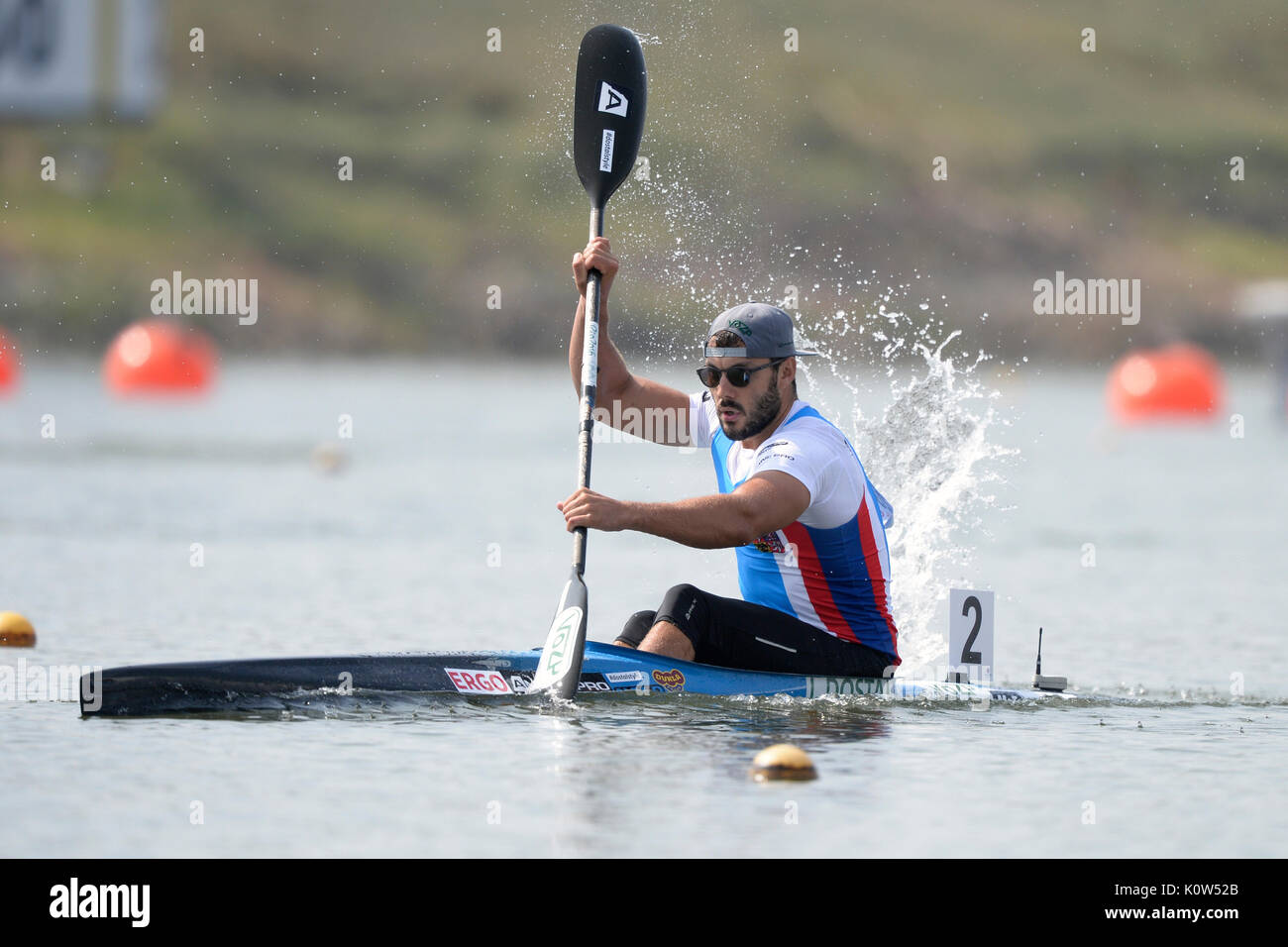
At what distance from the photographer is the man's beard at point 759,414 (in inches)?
333

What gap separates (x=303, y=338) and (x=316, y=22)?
59.1 m

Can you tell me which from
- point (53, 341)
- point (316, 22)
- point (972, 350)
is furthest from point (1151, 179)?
point (53, 341)

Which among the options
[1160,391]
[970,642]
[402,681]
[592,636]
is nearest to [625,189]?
[1160,391]

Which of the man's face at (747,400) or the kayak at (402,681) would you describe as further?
the man's face at (747,400)

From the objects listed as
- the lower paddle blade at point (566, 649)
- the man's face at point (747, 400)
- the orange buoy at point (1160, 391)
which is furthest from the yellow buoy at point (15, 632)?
the orange buoy at point (1160, 391)

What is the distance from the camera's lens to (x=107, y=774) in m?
7.14

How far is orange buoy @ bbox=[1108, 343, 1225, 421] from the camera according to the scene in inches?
1368

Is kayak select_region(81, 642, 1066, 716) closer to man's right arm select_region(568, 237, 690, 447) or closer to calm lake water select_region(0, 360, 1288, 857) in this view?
calm lake water select_region(0, 360, 1288, 857)

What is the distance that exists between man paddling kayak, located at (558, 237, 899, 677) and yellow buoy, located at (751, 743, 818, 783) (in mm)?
1077

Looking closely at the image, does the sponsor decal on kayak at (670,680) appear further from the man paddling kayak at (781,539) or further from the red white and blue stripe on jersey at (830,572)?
the red white and blue stripe on jersey at (830,572)

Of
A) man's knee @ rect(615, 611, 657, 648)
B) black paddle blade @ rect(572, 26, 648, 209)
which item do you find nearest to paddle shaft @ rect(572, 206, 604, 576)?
man's knee @ rect(615, 611, 657, 648)

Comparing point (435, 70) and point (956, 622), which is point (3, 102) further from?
point (435, 70)

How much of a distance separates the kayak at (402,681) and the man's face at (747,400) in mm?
1085

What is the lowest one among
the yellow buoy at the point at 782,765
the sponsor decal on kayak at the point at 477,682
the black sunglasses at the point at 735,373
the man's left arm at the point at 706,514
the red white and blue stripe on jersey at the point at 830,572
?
the yellow buoy at the point at 782,765
